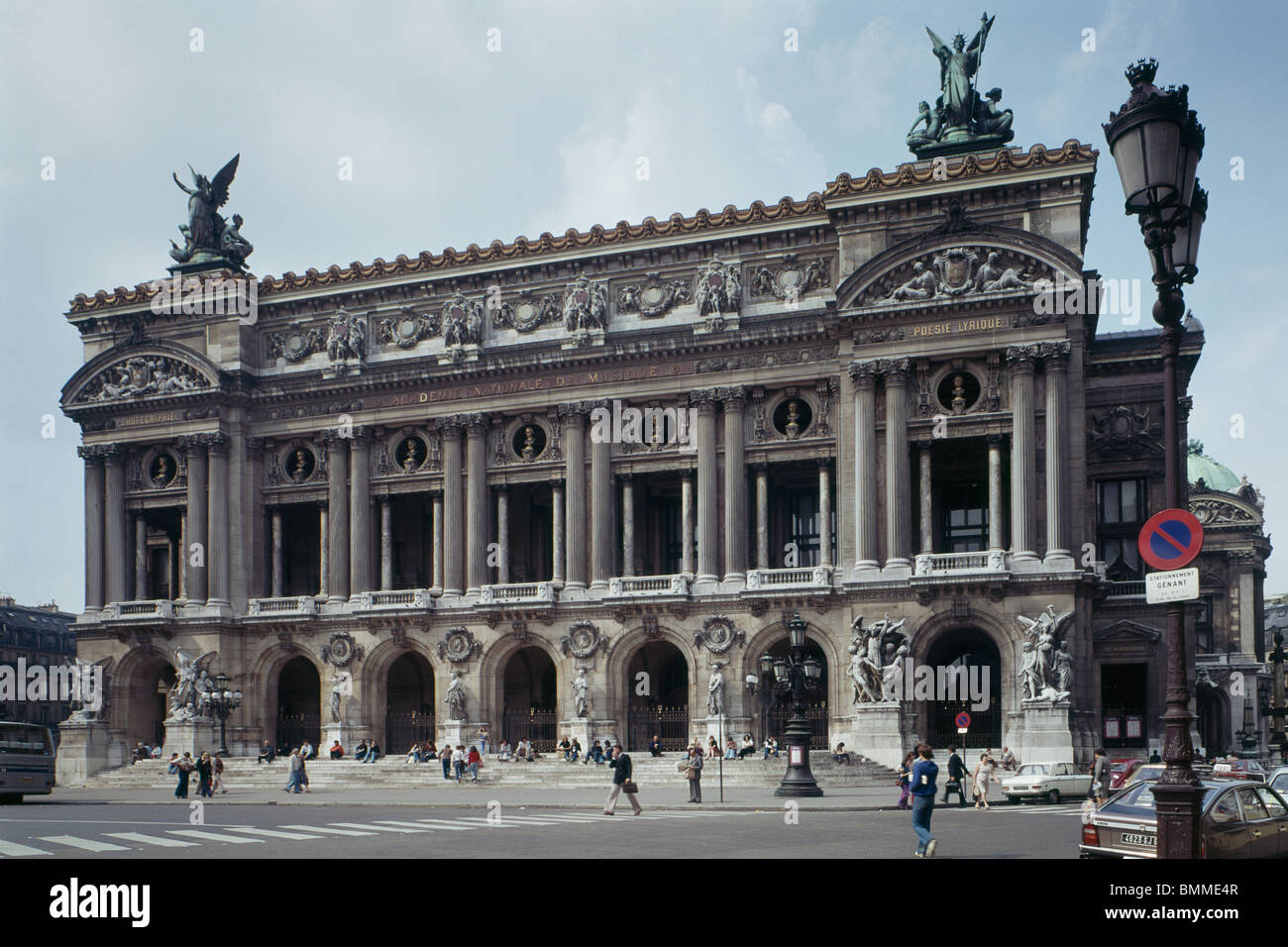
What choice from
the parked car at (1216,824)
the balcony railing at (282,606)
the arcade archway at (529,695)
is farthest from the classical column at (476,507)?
the parked car at (1216,824)

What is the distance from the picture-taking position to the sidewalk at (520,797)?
39.4 m

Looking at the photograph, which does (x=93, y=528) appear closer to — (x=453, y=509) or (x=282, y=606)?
(x=282, y=606)

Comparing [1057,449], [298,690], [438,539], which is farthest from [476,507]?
[1057,449]

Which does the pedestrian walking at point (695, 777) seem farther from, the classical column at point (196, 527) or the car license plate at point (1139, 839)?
the classical column at point (196, 527)

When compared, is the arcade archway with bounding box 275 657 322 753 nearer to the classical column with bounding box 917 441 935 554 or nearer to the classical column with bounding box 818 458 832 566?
the classical column with bounding box 818 458 832 566

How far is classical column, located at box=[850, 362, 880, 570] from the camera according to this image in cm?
5512

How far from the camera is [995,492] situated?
54.2 meters

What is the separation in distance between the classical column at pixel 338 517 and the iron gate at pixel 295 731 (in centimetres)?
658

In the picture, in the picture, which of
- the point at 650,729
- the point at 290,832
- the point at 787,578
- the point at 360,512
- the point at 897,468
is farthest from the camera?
the point at 360,512

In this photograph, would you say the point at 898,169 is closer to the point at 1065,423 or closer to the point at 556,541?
the point at 1065,423

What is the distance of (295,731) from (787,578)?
2578 cm

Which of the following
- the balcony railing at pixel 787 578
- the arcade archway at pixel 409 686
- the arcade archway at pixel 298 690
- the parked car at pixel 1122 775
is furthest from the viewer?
the arcade archway at pixel 298 690

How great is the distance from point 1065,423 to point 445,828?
3156 centimetres
